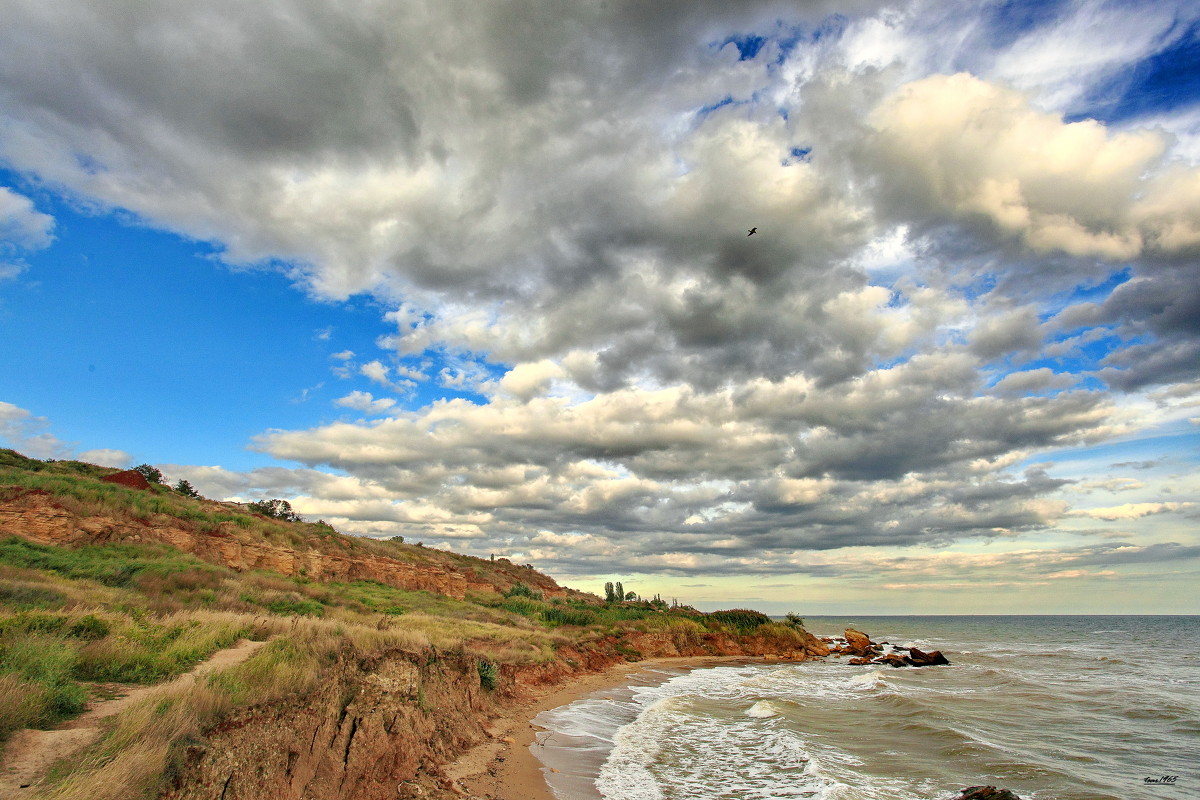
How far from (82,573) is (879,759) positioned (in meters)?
25.6

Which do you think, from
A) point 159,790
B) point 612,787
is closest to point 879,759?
point 612,787

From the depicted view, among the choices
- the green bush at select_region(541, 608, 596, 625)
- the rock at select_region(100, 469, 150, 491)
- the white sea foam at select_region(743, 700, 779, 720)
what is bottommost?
the white sea foam at select_region(743, 700, 779, 720)

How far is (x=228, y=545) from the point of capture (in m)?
31.4

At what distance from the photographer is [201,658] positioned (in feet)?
37.8

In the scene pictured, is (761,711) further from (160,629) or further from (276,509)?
Result: (276,509)

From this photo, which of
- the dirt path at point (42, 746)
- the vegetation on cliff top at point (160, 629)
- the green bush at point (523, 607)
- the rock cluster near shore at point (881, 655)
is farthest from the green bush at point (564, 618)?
the dirt path at point (42, 746)

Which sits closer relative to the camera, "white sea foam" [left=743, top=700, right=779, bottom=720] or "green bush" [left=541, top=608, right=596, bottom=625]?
"white sea foam" [left=743, top=700, right=779, bottom=720]

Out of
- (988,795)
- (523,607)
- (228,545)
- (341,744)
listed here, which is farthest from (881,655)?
(341,744)

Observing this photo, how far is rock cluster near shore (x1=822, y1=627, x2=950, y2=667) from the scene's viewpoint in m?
43.1

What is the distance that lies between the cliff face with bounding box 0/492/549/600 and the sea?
21752 mm

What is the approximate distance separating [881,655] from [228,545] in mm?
50687

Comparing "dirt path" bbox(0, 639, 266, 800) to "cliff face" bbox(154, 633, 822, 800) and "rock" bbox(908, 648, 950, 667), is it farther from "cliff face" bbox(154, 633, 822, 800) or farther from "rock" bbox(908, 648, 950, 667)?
"rock" bbox(908, 648, 950, 667)

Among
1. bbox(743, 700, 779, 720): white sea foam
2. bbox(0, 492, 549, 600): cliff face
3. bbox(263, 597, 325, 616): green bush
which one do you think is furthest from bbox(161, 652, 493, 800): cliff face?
bbox(0, 492, 549, 600): cliff face

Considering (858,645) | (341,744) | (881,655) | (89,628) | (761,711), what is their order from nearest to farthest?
(341,744) → (89,628) → (761,711) → (881,655) → (858,645)
